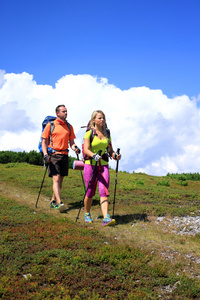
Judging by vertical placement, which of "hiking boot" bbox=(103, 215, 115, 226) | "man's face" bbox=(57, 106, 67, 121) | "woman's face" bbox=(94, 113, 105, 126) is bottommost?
"hiking boot" bbox=(103, 215, 115, 226)

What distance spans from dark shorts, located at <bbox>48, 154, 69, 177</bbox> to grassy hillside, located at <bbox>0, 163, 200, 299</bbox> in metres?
Answer: 1.54

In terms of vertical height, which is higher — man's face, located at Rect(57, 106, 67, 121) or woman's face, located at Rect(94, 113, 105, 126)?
man's face, located at Rect(57, 106, 67, 121)

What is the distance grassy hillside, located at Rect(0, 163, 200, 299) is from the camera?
552 centimetres

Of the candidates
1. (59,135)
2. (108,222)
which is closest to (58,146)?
(59,135)

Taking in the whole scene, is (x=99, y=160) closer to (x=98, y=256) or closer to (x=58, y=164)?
(x=58, y=164)

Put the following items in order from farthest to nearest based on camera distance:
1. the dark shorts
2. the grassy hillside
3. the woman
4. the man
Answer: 1. the dark shorts
2. the man
3. the woman
4. the grassy hillside

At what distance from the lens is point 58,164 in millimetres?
11695

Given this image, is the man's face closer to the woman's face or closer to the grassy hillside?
the woman's face

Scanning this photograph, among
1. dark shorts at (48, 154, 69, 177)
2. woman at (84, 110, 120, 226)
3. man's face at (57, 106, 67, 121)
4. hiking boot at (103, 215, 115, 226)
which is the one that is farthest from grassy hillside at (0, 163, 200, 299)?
man's face at (57, 106, 67, 121)

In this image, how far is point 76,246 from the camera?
734cm

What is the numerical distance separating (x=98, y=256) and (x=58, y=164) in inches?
220

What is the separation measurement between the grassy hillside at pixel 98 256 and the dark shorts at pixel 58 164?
154cm

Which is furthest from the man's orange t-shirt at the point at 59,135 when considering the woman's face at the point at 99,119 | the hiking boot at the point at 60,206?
the woman's face at the point at 99,119

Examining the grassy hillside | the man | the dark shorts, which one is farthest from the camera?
the dark shorts
